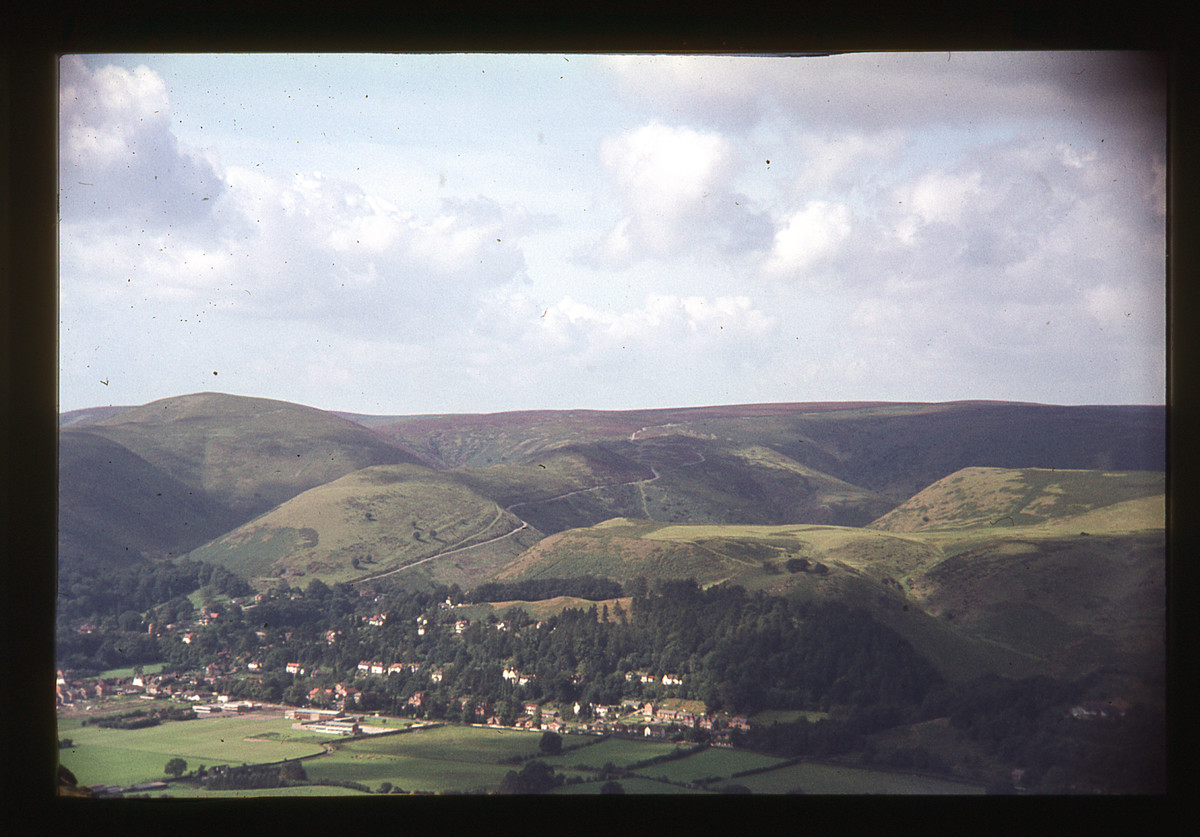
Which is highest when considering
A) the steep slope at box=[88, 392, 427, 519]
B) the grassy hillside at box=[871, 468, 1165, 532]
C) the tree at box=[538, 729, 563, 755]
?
the steep slope at box=[88, 392, 427, 519]

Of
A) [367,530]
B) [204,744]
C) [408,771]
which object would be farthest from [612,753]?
[367,530]

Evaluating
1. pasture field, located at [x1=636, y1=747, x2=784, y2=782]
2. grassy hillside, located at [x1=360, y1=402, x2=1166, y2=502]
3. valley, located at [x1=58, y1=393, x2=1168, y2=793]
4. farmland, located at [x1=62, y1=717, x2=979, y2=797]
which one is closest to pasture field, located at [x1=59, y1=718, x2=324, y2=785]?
farmland, located at [x1=62, y1=717, x2=979, y2=797]

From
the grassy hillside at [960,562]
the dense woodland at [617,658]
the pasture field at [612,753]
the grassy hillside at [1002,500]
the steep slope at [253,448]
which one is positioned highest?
the steep slope at [253,448]

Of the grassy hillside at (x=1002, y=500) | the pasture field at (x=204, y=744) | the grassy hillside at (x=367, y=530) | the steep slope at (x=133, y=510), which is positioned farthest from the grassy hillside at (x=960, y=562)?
the steep slope at (x=133, y=510)

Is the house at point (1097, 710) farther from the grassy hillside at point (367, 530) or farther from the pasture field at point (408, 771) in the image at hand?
the grassy hillside at point (367, 530)

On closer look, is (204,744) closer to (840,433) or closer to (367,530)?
(367,530)

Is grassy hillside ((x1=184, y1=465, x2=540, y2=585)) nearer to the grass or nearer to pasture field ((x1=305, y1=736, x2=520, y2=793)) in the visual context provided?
the grass
